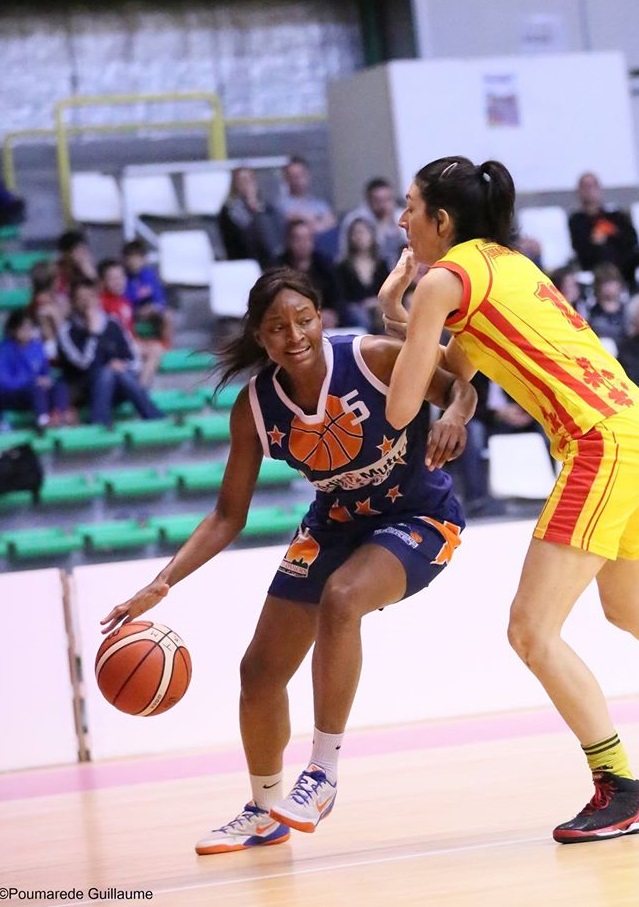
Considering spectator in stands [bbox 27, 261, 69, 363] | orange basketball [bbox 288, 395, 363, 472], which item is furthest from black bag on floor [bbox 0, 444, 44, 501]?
orange basketball [bbox 288, 395, 363, 472]

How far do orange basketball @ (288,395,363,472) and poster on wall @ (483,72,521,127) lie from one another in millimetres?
9879

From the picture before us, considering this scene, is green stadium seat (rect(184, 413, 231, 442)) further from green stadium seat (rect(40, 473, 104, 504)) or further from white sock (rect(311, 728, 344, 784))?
white sock (rect(311, 728, 344, 784))

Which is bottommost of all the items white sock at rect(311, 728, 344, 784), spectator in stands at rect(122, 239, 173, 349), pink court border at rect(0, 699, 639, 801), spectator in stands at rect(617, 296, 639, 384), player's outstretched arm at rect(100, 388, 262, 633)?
pink court border at rect(0, 699, 639, 801)

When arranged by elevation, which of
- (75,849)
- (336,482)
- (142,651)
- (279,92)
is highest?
(279,92)

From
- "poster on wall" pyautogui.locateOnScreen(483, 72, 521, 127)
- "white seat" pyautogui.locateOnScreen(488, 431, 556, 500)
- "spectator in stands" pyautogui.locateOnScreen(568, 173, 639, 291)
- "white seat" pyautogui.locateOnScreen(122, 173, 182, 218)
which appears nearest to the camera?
"white seat" pyautogui.locateOnScreen(488, 431, 556, 500)

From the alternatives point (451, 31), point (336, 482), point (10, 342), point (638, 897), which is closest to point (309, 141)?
point (451, 31)

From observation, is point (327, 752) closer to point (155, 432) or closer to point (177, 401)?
point (155, 432)

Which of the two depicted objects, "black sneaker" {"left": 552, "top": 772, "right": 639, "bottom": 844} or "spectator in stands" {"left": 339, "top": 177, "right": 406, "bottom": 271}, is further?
"spectator in stands" {"left": 339, "top": 177, "right": 406, "bottom": 271}

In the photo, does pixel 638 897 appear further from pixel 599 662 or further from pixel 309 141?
pixel 309 141

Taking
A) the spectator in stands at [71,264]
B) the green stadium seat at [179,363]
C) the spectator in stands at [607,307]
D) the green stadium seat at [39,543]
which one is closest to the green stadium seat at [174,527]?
the green stadium seat at [39,543]

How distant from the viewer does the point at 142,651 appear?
4242 mm

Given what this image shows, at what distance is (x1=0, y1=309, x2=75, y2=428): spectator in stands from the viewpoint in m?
A: 10.5

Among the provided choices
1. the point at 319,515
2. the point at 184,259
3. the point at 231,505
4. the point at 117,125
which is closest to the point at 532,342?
the point at 319,515

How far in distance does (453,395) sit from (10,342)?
268 inches
